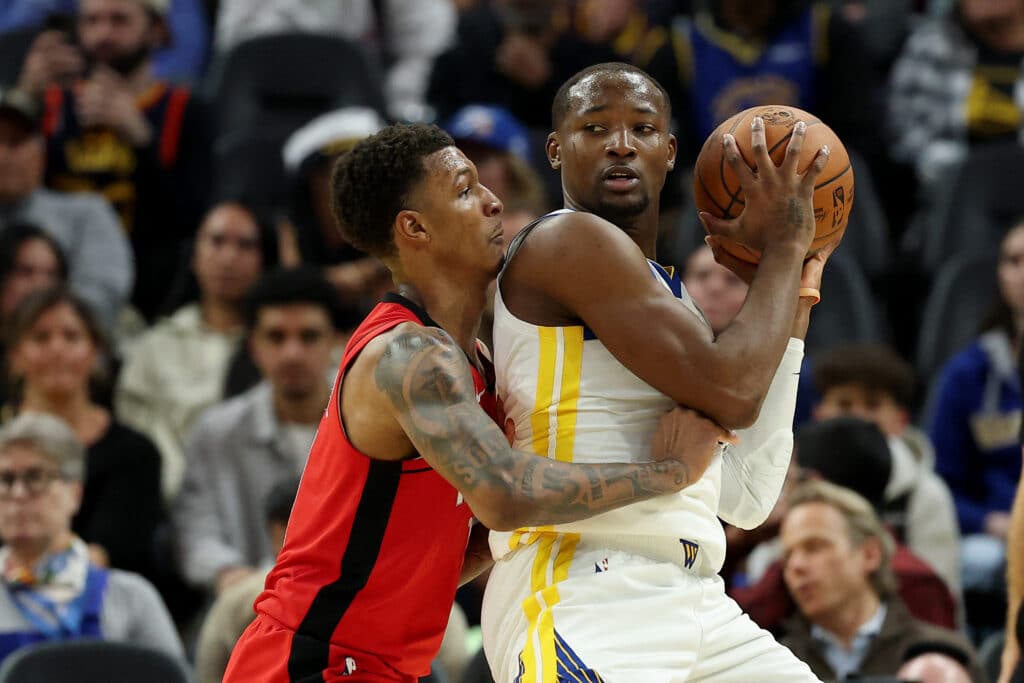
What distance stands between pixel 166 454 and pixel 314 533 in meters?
4.02

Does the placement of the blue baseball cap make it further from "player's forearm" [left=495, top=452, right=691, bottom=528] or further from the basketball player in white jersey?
"player's forearm" [left=495, top=452, right=691, bottom=528]

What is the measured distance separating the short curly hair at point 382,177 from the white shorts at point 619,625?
0.83 m

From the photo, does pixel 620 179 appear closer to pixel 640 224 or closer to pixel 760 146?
pixel 640 224

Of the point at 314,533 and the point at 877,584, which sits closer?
the point at 314,533

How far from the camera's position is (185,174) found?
29.7 feet

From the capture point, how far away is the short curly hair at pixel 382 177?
388cm

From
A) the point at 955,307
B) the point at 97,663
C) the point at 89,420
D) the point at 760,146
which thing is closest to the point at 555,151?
the point at 760,146

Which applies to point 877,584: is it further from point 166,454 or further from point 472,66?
point 472,66

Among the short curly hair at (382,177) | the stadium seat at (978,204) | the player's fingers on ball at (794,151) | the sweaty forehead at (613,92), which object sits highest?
the sweaty forehead at (613,92)

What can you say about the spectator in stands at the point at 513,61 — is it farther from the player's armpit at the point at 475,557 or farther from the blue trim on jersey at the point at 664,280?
the blue trim on jersey at the point at 664,280

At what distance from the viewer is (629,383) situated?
3.70m

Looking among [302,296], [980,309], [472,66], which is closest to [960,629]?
[980,309]

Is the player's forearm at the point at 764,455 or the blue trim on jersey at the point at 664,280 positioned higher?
the blue trim on jersey at the point at 664,280

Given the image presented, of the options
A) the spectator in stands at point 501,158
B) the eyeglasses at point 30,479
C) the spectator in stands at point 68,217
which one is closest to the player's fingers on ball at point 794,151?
the eyeglasses at point 30,479
